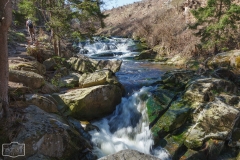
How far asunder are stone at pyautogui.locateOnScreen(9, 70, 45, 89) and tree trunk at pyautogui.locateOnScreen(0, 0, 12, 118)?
7.61ft

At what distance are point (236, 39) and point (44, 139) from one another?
14729 millimetres

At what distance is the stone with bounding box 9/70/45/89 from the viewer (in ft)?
20.6

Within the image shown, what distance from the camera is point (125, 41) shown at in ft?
78.4

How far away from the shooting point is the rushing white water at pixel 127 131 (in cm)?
612

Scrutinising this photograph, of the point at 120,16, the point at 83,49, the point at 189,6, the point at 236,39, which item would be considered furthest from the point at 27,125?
the point at 120,16

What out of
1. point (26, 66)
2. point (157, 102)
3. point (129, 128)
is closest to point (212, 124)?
point (157, 102)

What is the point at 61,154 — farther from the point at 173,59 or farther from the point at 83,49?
the point at 83,49

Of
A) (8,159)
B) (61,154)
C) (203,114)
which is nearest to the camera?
(8,159)

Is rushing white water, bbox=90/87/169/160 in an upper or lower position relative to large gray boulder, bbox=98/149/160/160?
lower

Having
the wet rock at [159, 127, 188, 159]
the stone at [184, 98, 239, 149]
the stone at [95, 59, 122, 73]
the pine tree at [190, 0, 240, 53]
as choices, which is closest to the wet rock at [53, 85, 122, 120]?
the wet rock at [159, 127, 188, 159]

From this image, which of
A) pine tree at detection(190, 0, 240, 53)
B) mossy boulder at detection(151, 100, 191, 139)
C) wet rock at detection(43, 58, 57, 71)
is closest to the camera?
mossy boulder at detection(151, 100, 191, 139)

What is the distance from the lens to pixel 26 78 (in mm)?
6488

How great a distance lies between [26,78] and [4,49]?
8.82 feet

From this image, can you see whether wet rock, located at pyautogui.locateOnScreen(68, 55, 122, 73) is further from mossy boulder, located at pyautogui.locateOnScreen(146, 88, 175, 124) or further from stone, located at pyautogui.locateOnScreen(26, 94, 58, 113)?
stone, located at pyautogui.locateOnScreen(26, 94, 58, 113)
